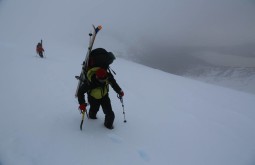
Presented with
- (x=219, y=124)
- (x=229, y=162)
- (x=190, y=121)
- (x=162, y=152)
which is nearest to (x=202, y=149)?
(x=229, y=162)

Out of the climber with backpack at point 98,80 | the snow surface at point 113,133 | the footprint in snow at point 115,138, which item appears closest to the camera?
the snow surface at point 113,133

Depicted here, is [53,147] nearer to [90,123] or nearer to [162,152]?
[90,123]

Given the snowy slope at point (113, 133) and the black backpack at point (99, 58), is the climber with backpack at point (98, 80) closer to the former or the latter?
the black backpack at point (99, 58)

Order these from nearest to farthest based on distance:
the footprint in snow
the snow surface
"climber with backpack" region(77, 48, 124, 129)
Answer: the snow surface < "climber with backpack" region(77, 48, 124, 129) < the footprint in snow

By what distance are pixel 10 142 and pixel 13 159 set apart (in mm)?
589

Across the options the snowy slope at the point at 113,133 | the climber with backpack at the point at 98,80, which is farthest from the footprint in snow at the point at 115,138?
the climber with backpack at the point at 98,80

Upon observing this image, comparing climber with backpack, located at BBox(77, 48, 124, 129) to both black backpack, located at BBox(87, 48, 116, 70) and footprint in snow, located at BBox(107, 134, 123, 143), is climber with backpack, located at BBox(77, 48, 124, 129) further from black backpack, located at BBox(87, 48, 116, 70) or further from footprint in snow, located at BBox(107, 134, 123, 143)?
footprint in snow, located at BBox(107, 134, 123, 143)

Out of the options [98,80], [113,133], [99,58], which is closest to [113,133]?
[113,133]

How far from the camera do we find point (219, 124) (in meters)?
8.31

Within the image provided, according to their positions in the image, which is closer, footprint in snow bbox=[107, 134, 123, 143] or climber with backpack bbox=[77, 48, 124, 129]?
climber with backpack bbox=[77, 48, 124, 129]

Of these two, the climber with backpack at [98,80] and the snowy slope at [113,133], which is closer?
the snowy slope at [113,133]

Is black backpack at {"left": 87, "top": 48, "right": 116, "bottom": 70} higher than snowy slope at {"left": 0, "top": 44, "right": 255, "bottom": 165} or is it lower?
higher

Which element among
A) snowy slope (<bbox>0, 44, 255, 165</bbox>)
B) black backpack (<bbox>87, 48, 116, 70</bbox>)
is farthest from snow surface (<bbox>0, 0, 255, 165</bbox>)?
black backpack (<bbox>87, 48, 116, 70</bbox>)

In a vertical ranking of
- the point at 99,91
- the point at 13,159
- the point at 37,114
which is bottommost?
the point at 13,159
